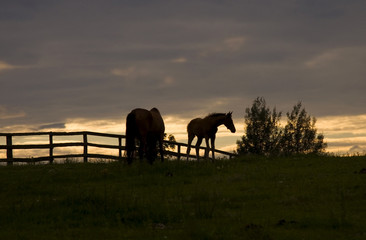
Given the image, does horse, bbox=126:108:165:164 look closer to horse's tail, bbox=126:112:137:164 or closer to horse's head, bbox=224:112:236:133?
horse's tail, bbox=126:112:137:164

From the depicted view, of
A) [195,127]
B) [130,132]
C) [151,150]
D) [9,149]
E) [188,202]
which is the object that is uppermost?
[195,127]

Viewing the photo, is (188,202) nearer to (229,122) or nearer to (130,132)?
(130,132)

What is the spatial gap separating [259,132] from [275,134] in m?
1.96

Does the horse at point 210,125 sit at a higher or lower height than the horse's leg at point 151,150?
higher

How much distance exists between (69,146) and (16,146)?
3165 millimetres

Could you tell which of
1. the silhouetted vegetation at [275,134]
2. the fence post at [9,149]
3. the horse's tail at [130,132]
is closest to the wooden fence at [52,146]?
the fence post at [9,149]

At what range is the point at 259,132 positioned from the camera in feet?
191

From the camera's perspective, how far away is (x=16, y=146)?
1152 inches

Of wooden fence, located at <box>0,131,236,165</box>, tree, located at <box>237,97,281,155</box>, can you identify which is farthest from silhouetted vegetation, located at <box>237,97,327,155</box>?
wooden fence, located at <box>0,131,236,165</box>

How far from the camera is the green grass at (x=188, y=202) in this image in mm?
11459

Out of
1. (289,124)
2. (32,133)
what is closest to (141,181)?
(32,133)

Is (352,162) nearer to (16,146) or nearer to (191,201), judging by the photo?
(191,201)

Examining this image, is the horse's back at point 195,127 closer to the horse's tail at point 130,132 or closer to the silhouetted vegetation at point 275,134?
the horse's tail at point 130,132

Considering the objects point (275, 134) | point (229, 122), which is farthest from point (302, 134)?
point (229, 122)
